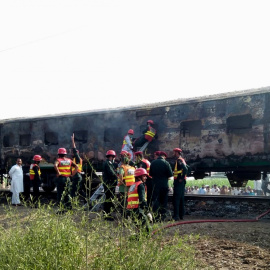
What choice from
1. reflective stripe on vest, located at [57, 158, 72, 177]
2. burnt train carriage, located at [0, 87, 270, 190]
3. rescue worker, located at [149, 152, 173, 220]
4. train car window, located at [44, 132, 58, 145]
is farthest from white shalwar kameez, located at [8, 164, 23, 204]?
rescue worker, located at [149, 152, 173, 220]

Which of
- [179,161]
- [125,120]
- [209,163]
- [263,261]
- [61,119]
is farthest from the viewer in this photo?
[61,119]

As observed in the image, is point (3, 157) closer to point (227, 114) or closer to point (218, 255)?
point (227, 114)

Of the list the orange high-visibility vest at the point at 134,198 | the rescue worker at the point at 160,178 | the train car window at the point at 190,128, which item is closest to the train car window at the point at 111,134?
the train car window at the point at 190,128

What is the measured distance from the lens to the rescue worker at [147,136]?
36.1ft

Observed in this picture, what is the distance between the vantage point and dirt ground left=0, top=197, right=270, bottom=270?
181 inches

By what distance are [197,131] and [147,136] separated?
155cm

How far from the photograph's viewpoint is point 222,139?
33.7ft

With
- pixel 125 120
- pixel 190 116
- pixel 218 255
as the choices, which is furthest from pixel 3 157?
pixel 218 255

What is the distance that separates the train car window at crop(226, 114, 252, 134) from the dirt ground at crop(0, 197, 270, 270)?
11.5 ft

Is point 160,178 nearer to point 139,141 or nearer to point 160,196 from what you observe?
point 160,196

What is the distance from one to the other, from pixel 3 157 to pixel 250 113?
1033 centimetres

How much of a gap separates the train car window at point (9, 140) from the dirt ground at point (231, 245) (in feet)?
32.0

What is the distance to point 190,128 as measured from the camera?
10.9 m

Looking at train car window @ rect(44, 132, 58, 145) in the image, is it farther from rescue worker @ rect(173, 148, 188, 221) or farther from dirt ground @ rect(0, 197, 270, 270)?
dirt ground @ rect(0, 197, 270, 270)
